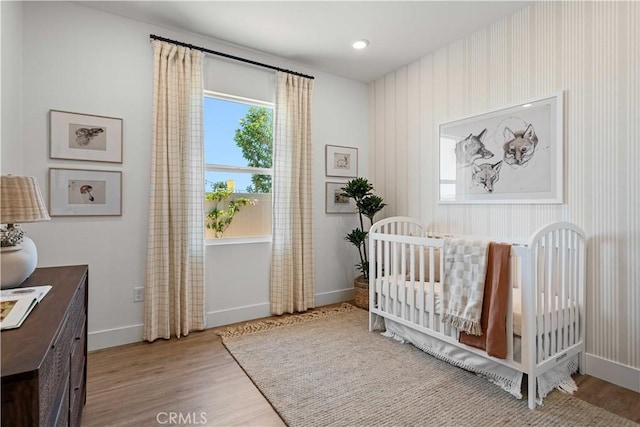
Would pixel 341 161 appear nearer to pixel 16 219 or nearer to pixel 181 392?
pixel 181 392

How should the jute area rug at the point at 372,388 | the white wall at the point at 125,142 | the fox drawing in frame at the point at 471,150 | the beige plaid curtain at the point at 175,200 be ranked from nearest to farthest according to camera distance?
the jute area rug at the point at 372,388 → the white wall at the point at 125,142 → the beige plaid curtain at the point at 175,200 → the fox drawing in frame at the point at 471,150

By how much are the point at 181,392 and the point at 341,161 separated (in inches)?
107

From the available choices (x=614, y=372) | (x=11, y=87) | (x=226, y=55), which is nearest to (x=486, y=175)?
(x=614, y=372)

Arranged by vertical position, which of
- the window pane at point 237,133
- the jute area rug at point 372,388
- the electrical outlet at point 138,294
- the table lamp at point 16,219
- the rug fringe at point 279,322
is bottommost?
the jute area rug at point 372,388

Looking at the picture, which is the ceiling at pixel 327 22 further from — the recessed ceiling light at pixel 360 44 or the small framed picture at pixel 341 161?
the small framed picture at pixel 341 161

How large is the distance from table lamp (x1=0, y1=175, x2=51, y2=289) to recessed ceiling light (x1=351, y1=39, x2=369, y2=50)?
2.65 m

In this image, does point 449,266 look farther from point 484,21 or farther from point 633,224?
point 484,21

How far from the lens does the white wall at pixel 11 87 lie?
1.75m

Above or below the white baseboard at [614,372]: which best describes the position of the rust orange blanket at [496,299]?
above

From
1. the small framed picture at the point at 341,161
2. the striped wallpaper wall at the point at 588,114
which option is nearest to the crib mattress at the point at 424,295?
the striped wallpaper wall at the point at 588,114

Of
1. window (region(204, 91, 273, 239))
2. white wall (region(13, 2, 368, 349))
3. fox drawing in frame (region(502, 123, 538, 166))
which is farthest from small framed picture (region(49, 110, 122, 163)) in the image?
fox drawing in frame (region(502, 123, 538, 166))

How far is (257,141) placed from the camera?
127 inches

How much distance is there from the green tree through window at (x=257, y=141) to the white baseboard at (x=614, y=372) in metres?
2.87

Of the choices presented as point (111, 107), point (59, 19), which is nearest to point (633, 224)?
point (111, 107)
